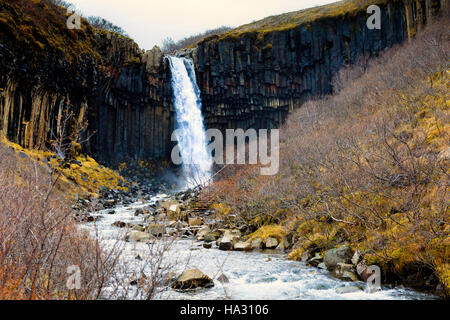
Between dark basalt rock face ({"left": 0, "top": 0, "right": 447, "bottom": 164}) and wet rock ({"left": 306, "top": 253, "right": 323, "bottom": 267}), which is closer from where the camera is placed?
wet rock ({"left": 306, "top": 253, "right": 323, "bottom": 267})

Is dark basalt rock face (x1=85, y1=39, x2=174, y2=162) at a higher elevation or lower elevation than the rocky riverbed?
higher

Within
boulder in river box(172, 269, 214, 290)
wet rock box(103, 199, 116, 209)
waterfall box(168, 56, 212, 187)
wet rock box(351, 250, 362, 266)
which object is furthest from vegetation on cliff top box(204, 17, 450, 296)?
waterfall box(168, 56, 212, 187)

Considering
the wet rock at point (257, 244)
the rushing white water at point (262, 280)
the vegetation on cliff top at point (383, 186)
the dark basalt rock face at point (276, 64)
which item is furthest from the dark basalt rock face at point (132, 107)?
the rushing white water at point (262, 280)

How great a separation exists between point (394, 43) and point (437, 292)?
3301 centimetres

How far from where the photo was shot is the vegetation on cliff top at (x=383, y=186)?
6.79 m

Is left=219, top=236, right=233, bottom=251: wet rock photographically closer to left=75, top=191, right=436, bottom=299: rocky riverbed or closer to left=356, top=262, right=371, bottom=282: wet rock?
left=75, top=191, right=436, bottom=299: rocky riverbed

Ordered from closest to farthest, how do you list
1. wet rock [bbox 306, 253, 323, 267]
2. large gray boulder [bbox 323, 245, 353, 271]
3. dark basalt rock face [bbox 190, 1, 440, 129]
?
large gray boulder [bbox 323, 245, 353, 271] → wet rock [bbox 306, 253, 323, 267] → dark basalt rock face [bbox 190, 1, 440, 129]

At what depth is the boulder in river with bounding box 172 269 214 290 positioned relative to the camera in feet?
21.1

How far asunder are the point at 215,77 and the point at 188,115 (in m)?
5.30

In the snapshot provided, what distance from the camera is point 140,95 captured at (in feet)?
109

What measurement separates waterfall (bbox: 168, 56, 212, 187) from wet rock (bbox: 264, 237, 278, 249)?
23824 millimetres

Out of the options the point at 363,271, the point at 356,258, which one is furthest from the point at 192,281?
the point at 356,258

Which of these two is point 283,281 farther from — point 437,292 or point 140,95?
point 140,95

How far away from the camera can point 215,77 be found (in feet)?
118
